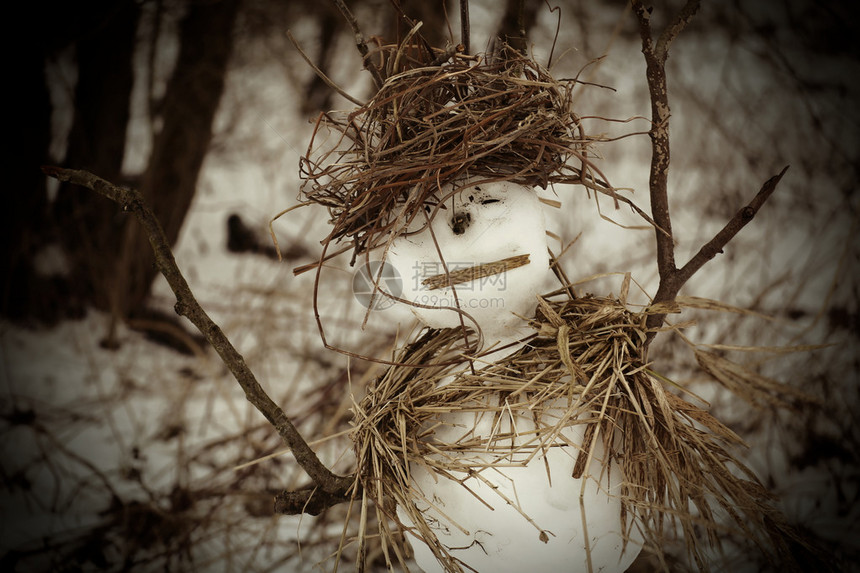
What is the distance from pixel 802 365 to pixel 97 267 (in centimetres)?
97

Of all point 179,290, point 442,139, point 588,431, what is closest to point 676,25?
point 442,139

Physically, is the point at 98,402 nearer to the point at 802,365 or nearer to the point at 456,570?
the point at 456,570

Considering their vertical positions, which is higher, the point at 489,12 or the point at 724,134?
the point at 489,12

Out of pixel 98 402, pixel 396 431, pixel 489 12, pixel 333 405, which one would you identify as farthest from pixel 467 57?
pixel 98 402

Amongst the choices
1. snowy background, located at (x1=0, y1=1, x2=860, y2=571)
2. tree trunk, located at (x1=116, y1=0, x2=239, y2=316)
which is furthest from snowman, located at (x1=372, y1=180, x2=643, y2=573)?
tree trunk, located at (x1=116, y1=0, x2=239, y2=316)

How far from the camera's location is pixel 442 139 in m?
0.60

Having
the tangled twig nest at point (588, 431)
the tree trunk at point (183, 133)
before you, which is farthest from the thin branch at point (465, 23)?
the tree trunk at point (183, 133)

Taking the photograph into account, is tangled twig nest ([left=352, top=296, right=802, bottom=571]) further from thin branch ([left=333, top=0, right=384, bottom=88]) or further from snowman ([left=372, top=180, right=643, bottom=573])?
thin branch ([left=333, top=0, right=384, bottom=88])

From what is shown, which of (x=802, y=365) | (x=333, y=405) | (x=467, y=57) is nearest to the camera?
(x=467, y=57)

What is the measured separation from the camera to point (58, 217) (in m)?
1.01

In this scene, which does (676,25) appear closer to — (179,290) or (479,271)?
(479,271)

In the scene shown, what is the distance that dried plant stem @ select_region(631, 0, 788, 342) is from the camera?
0.61 meters

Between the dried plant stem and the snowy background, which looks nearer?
the dried plant stem

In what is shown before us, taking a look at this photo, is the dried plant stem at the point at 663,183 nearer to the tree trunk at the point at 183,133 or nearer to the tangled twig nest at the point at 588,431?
the tangled twig nest at the point at 588,431
